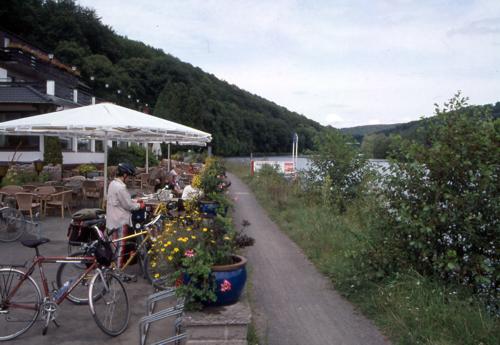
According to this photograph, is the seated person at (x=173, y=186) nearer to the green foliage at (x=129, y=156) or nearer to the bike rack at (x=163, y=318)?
the bike rack at (x=163, y=318)

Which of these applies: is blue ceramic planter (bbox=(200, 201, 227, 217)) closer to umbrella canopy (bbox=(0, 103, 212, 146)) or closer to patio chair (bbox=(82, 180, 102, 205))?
umbrella canopy (bbox=(0, 103, 212, 146))

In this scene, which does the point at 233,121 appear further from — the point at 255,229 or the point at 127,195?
the point at 127,195

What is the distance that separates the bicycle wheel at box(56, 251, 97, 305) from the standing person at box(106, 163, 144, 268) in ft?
2.30

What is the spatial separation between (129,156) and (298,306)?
2548 centimetres

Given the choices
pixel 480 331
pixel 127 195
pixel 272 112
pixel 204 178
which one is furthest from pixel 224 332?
pixel 272 112

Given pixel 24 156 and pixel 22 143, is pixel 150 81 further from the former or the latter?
pixel 24 156

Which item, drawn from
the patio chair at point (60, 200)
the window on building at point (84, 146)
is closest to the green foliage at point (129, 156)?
the window on building at point (84, 146)

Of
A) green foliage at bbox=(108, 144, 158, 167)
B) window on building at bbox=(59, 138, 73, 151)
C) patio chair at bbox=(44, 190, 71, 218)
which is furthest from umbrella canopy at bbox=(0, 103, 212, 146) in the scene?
green foliage at bbox=(108, 144, 158, 167)

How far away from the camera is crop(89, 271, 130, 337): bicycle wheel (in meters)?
4.79

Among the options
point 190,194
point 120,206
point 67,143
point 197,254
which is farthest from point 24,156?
point 197,254

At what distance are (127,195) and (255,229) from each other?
5.76m

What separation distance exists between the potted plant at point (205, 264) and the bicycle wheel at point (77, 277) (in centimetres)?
94

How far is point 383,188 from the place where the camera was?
21.3 ft

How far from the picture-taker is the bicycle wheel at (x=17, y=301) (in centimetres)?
475
